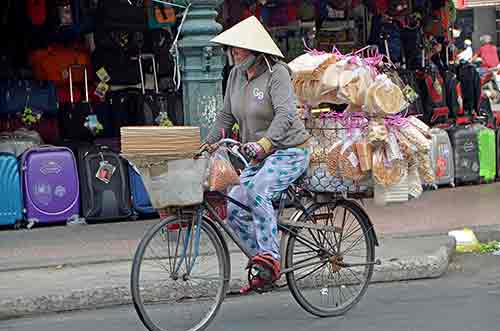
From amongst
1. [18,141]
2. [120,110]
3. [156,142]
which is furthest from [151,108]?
[156,142]

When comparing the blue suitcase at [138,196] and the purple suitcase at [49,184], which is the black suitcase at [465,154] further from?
the purple suitcase at [49,184]

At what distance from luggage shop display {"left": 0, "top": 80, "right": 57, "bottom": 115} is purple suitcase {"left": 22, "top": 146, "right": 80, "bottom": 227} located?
770mm

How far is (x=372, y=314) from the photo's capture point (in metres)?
7.41

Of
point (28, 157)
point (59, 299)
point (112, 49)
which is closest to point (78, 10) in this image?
point (112, 49)

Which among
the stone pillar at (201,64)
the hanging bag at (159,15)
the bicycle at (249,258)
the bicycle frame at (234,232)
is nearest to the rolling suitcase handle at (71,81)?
the hanging bag at (159,15)

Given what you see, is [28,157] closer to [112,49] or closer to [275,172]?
[112,49]

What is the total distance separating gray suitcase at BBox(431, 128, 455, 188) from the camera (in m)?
13.0

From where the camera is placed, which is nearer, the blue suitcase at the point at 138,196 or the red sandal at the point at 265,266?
the red sandal at the point at 265,266

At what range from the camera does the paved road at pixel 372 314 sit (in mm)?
7070

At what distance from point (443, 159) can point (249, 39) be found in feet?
22.0

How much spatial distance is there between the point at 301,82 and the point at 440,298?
6.19ft

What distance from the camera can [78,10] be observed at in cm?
1191

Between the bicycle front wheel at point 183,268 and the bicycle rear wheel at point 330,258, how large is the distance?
0.56 meters

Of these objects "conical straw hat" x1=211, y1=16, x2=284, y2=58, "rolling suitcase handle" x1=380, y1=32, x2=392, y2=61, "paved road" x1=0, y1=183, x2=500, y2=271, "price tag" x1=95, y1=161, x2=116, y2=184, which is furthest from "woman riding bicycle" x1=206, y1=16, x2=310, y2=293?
"rolling suitcase handle" x1=380, y1=32, x2=392, y2=61
